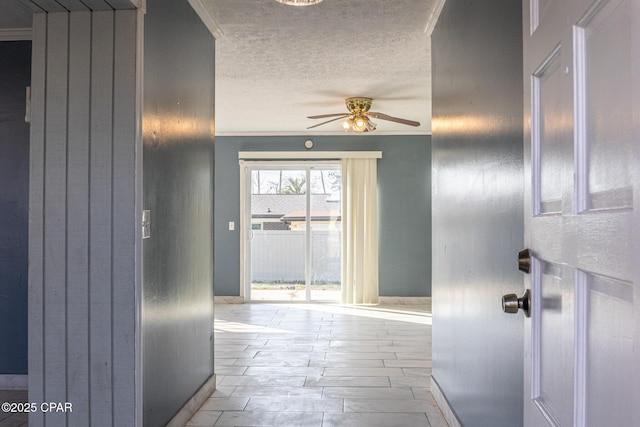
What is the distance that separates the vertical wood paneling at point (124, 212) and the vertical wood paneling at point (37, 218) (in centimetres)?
33

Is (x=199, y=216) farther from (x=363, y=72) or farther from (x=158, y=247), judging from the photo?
(x=363, y=72)

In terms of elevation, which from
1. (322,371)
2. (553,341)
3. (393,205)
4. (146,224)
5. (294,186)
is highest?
(294,186)

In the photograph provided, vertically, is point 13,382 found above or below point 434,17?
below

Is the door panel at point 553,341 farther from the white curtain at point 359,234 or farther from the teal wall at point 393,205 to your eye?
the teal wall at point 393,205

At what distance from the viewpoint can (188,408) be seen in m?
3.00

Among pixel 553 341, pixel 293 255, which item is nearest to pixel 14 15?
pixel 553 341

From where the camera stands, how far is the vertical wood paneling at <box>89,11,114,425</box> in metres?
2.26

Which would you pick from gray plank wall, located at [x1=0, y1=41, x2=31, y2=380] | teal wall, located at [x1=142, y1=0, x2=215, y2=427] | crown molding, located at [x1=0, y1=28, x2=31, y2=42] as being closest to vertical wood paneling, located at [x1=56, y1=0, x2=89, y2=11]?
teal wall, located at [x1=142, y1=0, x2=215, y2=427]

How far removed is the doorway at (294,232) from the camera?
7629mm

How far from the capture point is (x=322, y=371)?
407 cm

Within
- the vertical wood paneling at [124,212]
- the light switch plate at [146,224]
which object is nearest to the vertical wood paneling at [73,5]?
the vertical wood paneling at [124,212]

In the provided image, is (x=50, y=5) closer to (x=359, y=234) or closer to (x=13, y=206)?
(x=13, y=206)

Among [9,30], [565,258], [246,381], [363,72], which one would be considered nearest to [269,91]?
[363,72]

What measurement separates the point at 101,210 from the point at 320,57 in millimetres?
2360
